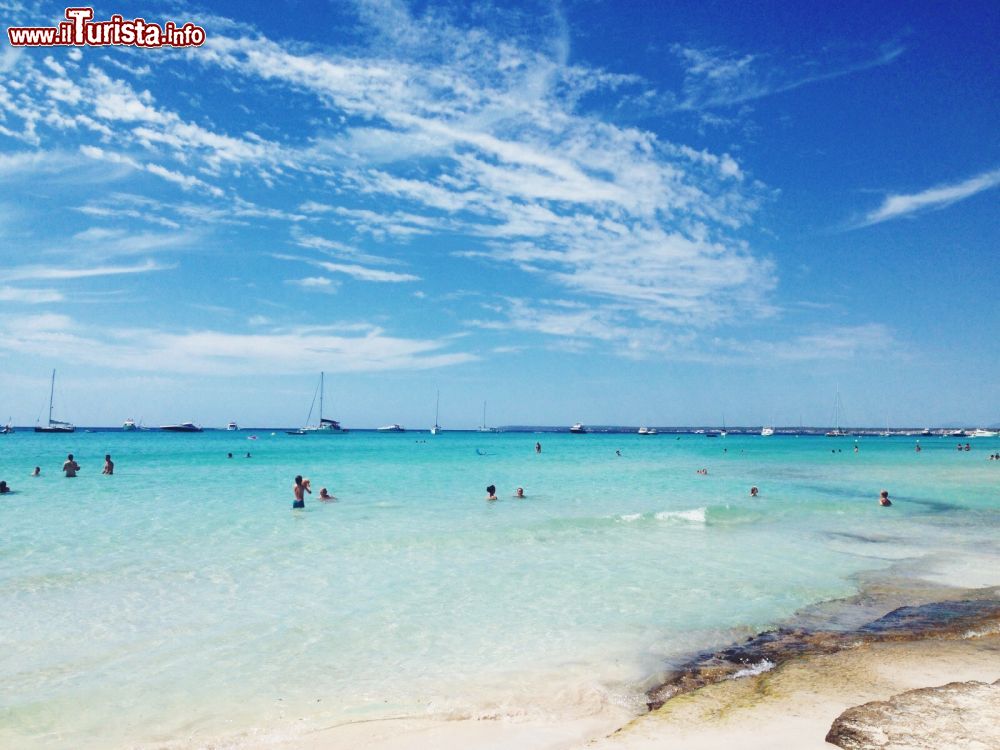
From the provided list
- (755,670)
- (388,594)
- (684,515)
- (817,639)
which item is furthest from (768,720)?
(684,515)

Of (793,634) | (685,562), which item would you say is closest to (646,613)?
(793,634)

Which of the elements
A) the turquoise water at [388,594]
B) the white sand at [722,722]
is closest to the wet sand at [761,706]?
the white sand at [722,722]

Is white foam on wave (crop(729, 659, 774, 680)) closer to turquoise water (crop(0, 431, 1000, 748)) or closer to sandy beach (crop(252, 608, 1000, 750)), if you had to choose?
sandy beach (crop(252, 608, 1000, 750))

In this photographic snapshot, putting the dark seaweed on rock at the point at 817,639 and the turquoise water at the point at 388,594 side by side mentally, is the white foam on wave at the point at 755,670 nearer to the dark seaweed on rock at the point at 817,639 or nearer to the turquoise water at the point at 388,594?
the dark seaweed on rock at the point at 817,639

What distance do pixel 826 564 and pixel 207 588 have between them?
14445 millimetres

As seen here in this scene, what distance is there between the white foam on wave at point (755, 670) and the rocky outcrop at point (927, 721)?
1.80 meters

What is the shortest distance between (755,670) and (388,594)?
7.15 meters

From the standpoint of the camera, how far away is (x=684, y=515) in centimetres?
2381

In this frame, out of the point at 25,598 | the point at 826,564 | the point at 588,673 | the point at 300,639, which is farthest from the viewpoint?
the point at 826,564

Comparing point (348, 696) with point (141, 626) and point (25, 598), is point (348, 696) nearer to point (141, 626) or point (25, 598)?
point (141, 626)

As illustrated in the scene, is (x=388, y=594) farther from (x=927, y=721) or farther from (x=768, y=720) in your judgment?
(x=927, y=721)

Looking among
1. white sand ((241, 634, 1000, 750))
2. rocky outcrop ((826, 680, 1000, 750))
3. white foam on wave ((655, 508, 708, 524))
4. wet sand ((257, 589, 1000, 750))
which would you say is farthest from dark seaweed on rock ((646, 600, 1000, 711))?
white foam on wave ((655, 508, 708, 524))

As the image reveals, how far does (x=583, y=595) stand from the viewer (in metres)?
12.9

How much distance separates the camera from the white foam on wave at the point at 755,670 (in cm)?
843
